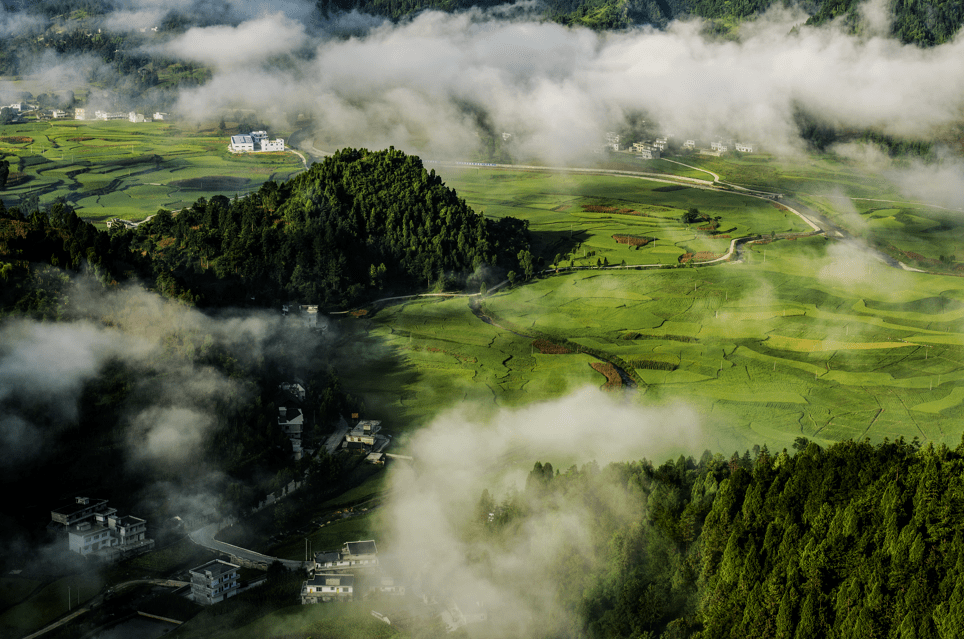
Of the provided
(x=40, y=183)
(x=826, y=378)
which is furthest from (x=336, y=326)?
(x=40, y=183)

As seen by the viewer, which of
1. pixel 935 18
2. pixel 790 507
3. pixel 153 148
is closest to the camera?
pixel 790 507

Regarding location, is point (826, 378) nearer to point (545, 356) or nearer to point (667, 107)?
point (545, 356)

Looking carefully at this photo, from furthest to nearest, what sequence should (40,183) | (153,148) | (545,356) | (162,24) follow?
(162,24) → (153,148) → (40,183) → (545,356)

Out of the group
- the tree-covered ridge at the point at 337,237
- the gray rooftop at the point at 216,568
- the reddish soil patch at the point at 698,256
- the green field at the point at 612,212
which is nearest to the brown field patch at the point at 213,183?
the tree-covered ridge at the point at 337,237

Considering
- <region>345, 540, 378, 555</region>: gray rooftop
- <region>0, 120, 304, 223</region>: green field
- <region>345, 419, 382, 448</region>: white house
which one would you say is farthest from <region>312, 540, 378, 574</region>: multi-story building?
<region>0, 120, 304, 223</region>: green field

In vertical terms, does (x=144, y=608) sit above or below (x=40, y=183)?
below

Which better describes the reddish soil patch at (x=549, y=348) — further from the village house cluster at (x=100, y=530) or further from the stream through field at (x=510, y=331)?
the village house cluster at (x=100, y=530)

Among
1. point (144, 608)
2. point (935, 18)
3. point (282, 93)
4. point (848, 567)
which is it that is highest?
point (935, 18)

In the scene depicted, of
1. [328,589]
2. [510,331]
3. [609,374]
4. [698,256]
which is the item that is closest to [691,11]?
[698,256]

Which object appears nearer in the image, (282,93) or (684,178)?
(684,178)
